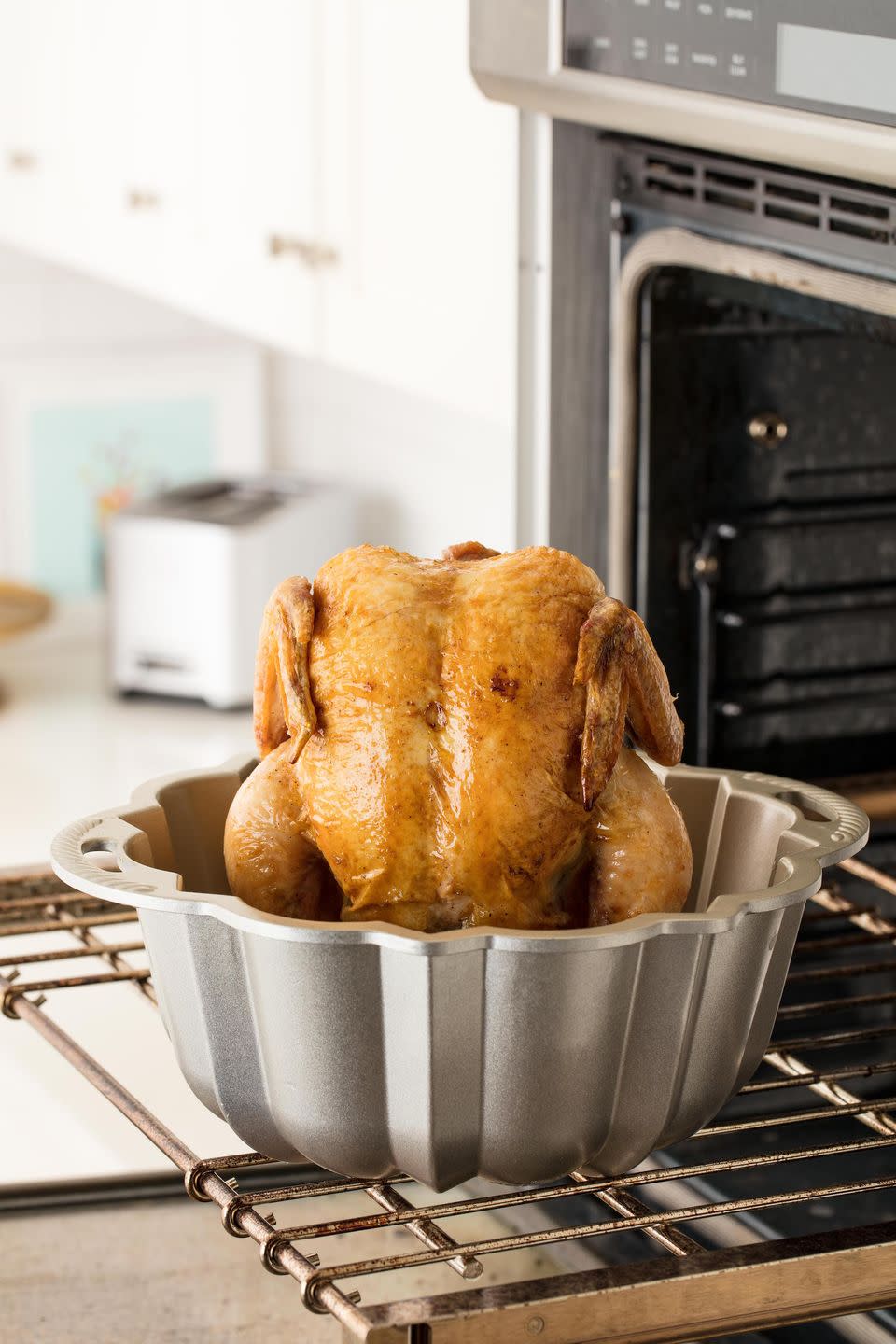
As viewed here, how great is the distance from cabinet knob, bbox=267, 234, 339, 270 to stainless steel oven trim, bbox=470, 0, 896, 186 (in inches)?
22.8

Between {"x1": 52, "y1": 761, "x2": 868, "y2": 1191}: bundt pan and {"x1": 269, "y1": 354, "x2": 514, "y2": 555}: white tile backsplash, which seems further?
{"x1": 269, "y1": 354, "x2": 514, "y2": 555}: white tile backsplash

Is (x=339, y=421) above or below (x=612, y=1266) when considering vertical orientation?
below

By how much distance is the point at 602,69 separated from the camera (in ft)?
2.80

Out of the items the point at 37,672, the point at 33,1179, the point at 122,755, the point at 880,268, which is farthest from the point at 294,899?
the point at 37,672

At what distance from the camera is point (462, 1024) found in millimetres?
586

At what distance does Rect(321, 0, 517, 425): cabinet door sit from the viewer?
1.12 metres

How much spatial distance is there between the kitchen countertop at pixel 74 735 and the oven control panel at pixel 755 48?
1.21m

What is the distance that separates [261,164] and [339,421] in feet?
3.47

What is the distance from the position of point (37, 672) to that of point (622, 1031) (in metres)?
2.20

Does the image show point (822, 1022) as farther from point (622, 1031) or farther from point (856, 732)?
point (622, 1031)

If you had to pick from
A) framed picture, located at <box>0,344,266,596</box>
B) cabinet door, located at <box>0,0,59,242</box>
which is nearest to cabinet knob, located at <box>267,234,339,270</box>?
cabinet door, located at <box>0,0,59,242</box>

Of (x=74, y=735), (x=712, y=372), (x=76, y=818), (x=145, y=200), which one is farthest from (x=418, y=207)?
(x=74, y=735)

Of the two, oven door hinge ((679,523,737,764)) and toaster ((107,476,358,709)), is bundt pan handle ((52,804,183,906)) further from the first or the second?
toaster ((107,476,358,709))

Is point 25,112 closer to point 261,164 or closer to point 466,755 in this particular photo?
point 261,164
